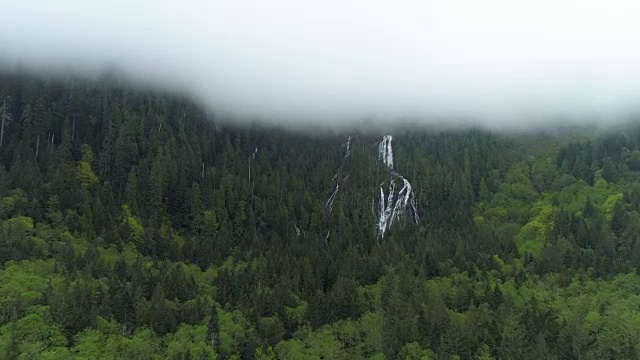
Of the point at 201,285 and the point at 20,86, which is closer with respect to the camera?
the point at 201,285

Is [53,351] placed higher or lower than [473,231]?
lower

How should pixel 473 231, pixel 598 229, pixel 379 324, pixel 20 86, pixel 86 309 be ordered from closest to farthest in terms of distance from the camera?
pixel 86 309 < pixel 379 324 < pixel 598 229 < pixel 473 231 < pixel 20 86

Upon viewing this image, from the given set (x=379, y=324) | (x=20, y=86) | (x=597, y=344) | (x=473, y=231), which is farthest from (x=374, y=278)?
(x=20, y=86)

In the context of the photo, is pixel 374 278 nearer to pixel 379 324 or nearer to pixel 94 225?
pixel 379 324

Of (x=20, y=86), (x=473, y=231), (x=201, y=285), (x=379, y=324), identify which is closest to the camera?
(x=379, y=324)

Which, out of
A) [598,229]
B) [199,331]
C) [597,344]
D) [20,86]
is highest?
[20,86]

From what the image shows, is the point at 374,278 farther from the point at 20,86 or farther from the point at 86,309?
the point at 20,86

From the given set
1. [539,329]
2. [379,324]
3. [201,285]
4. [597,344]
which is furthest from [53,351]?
[597,344]
